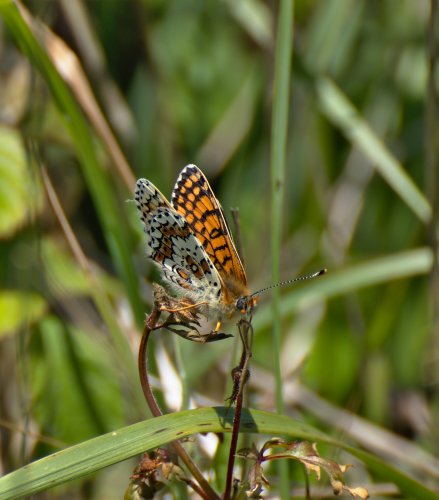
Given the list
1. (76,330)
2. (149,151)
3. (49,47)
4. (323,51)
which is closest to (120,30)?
(149,151)

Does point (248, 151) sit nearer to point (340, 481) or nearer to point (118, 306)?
point (118, 306)

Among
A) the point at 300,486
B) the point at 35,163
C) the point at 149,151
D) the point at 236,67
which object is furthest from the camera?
the point at 236,67

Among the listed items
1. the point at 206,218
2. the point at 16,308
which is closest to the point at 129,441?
the point at 206,218

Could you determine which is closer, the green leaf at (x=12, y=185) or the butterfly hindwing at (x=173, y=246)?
the butterfly hindwing at (x=173, y=246)

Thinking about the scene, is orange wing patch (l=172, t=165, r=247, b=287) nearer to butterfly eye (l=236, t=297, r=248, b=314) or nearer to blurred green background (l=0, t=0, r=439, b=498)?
butterfly eye (l=236, t=297, r=248, b=314)

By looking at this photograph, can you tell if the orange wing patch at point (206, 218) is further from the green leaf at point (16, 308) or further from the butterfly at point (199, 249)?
the green leaf at point (16, 308)

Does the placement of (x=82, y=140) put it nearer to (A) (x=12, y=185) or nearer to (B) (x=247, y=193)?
(A) (x=12, y=185)

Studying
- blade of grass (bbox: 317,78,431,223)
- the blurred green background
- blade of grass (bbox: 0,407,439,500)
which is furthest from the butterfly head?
blade of grass (bbox: 317,78,431,223)

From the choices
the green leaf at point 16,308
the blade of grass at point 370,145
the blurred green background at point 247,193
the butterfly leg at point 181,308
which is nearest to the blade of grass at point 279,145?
the butterfly leg at point 181,308
